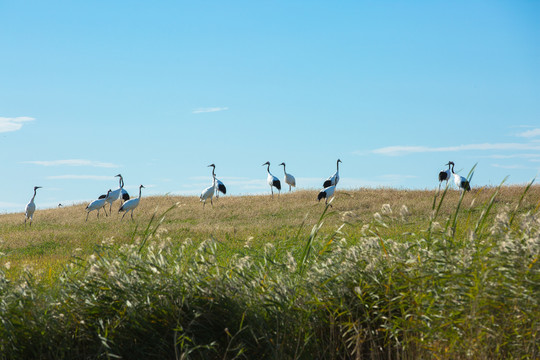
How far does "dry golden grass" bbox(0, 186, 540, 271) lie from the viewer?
20.6 meters

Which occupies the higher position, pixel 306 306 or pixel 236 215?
pixel 236 215

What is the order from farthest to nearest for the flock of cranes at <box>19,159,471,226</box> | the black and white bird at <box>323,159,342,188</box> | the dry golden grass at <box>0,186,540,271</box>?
the black and white bird at <box>323,159,342,188</box>
the flock of cranes at <box>19,159,471,226</box>
the dry golden grass at <box>0,186,540,271</box>

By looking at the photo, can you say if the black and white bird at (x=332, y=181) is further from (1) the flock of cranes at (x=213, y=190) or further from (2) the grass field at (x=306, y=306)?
(2) the grass field at (x=306, y=306)

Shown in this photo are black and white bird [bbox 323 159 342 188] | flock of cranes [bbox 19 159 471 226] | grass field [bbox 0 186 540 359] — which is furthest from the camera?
black and white bird [bbox 323 159 342 188]

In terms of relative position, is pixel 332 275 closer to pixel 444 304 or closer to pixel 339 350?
pixel 339 350

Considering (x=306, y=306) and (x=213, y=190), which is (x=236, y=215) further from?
(x=306, y=306)

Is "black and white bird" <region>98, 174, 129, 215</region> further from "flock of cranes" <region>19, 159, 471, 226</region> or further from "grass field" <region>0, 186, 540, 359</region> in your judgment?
"grass field" <region>0, 186, 540, 359</region>

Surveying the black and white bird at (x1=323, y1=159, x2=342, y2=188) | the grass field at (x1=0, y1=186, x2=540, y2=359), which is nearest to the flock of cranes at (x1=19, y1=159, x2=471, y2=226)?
the black and white bird at (x1=323, y1=159, x2=342, y2=188)

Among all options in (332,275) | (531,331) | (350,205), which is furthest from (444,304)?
(350,205)

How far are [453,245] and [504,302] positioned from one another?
119 centimetres

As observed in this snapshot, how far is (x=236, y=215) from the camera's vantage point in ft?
91.7

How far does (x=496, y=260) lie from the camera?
5750 millimetres

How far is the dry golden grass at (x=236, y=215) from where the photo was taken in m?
20.6

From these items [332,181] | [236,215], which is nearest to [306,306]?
[236,215]
